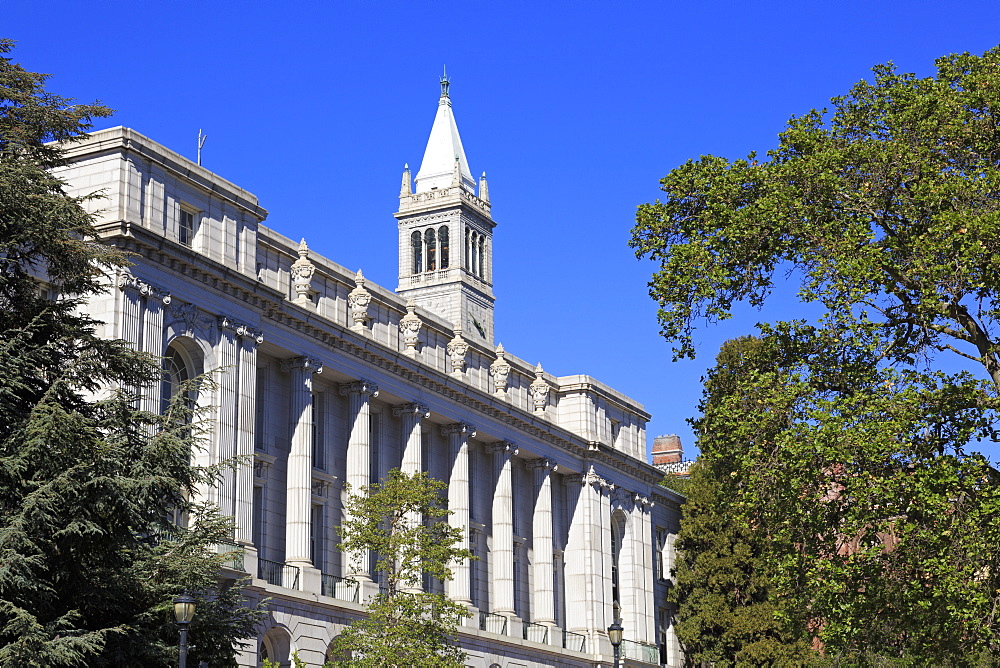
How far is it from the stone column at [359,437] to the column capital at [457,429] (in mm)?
7125

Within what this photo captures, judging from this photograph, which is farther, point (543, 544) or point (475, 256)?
point (475, 256)

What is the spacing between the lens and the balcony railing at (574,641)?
235ft

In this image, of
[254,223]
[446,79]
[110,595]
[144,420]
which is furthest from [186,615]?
[446,79]

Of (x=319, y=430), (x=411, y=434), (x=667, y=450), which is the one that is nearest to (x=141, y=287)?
(x=319, y=430)

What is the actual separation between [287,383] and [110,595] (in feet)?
84.9

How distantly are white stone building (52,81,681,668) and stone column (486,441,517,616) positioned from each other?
0.29 feet

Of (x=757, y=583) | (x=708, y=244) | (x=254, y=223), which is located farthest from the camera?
(x=757, y=583)

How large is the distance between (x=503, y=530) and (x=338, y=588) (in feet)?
45.8

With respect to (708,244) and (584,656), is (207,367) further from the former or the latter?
(584,656)

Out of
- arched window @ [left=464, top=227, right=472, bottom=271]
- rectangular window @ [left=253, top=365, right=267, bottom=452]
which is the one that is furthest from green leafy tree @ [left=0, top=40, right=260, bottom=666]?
arched window @ [left=464, top=227, right=472, bottom=271]

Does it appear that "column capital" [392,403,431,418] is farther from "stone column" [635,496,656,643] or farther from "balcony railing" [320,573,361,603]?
"stone column" [635,496,656,643]

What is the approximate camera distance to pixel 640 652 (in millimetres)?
77438

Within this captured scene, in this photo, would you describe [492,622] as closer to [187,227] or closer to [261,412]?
[261,412]

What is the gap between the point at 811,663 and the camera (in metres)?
73.1
